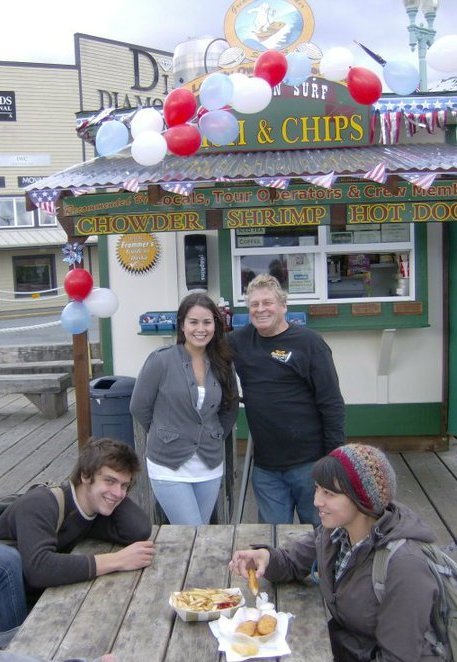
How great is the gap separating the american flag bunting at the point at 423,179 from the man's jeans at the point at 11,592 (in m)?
3.29

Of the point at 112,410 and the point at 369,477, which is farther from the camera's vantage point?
the point at 112,410

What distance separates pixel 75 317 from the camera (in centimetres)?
489

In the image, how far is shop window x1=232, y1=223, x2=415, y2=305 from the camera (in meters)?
6.43

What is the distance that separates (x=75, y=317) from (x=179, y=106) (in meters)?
1.52

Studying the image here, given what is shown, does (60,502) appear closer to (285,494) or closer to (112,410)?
(285,494)

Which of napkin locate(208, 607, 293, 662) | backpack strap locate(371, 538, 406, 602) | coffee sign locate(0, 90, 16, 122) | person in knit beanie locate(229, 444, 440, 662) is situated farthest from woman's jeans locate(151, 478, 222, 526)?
coffee sign locate(0, 90, 16, 122)

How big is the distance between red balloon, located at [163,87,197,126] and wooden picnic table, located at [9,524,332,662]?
9.56 ft

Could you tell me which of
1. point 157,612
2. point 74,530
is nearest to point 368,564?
point 157,612

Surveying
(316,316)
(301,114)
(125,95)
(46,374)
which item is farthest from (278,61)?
(125,95)

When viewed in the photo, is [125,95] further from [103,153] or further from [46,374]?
[103,153]

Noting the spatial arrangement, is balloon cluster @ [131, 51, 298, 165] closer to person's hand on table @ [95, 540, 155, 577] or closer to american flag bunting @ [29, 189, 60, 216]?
american flag bunting @ [29, 189, 60, 216]

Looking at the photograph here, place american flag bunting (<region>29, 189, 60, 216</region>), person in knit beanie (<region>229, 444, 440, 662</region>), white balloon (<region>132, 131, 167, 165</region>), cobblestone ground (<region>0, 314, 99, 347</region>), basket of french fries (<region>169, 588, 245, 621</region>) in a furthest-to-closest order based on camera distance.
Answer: cobblestone ground (<region>0, 314, 99, 347</region>), american flag bunting (<region>29, 189, 60, 216</region>), white balloon (<region>132, 131, 167, 165</region>), basket of french fries (<region>169, 588, 245, 621</region>), person in knit beanie (<region>229, 444, 440, 662</region>)

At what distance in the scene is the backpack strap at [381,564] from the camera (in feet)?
6.73

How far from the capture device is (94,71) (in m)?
23.6
